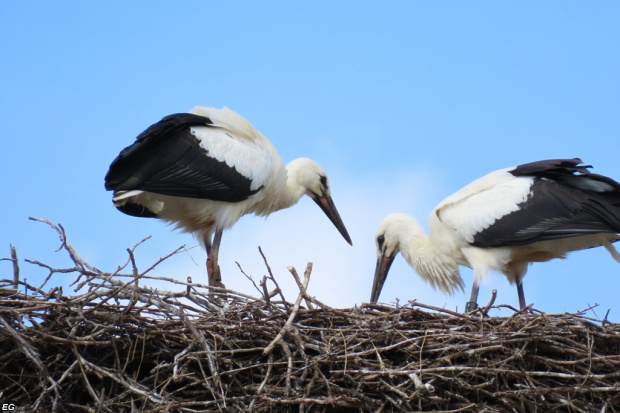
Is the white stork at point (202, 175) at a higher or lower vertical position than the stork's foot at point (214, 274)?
higher

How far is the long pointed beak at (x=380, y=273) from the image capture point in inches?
315

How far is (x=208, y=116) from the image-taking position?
7031 mm

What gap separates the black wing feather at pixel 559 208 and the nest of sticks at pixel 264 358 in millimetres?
1416

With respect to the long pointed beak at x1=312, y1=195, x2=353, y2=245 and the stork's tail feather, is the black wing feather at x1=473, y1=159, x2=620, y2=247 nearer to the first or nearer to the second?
the stork's tail feather

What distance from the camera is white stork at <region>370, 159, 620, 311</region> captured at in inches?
258

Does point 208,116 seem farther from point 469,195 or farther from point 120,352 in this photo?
point 120,352

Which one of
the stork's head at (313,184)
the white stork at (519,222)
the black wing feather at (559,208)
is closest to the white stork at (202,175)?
the stork's head at (313,184)

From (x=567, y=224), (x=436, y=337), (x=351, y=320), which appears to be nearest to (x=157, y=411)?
(x=351, y=320)

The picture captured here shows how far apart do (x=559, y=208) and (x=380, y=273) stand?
1.85 m

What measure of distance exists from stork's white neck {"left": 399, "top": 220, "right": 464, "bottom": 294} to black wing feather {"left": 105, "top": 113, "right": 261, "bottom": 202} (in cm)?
152

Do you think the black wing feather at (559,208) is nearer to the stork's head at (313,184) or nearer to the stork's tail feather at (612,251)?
the stork's tail feather at (612,251)

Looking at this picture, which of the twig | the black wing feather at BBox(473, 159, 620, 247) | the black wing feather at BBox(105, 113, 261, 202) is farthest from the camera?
the black wing feather at BBox(473, 159, 620, 247)

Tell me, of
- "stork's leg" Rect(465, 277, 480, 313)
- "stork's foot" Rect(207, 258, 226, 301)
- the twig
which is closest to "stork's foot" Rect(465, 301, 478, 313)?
"stork's leg" Rect(465, 277, 480, 313)

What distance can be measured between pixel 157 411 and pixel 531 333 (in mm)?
1908
